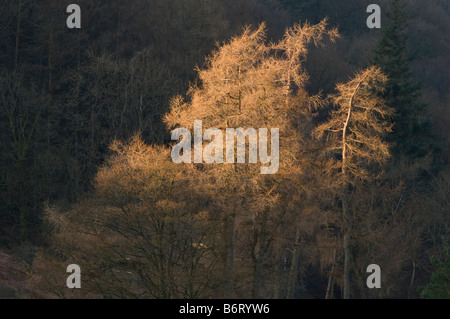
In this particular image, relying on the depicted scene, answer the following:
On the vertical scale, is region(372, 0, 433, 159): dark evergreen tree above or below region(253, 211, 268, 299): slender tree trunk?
above

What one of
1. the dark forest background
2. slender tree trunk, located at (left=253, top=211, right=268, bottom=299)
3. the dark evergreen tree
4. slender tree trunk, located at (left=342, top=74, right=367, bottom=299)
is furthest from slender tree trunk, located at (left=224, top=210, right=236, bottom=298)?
the dark evergreen tree

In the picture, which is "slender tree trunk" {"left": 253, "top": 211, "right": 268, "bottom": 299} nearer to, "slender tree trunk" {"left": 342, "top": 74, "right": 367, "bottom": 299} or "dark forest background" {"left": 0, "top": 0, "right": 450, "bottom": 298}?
"dark forest background" {"left": 0, "top": 0, "right": 450, "bottom": 298}

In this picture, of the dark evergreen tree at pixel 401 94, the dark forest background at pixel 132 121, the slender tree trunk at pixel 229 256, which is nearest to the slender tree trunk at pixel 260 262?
the dark forest background at pixel 132 121

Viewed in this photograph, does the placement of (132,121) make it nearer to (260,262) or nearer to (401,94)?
(401,94)

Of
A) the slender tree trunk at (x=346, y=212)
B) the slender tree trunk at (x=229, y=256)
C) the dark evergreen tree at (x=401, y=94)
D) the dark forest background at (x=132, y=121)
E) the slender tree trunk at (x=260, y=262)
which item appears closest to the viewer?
the slender tree trunk at (x=229, y=256)

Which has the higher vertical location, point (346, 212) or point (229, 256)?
point (346, 212)

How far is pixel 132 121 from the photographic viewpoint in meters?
44.6

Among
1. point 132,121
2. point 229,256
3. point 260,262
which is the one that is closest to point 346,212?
point 260,262

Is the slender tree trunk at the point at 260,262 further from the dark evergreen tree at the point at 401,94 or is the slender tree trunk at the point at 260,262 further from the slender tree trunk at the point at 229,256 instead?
the dark evergreen tree at the point at 401,94

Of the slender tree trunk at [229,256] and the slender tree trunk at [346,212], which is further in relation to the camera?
the slender tree trunk at [346,212]

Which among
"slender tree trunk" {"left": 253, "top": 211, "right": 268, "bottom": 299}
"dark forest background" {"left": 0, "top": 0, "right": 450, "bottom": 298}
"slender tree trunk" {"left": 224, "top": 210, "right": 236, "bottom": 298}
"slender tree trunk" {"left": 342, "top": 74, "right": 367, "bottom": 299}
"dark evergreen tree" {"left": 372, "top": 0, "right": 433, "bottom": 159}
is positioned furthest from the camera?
"dark evergreen tree" {"left": 372, "top": 0, "right": 433, "bottom": 159}

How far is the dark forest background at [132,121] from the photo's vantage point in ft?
113

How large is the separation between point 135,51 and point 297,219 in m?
29.8

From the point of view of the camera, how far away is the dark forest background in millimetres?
34344
